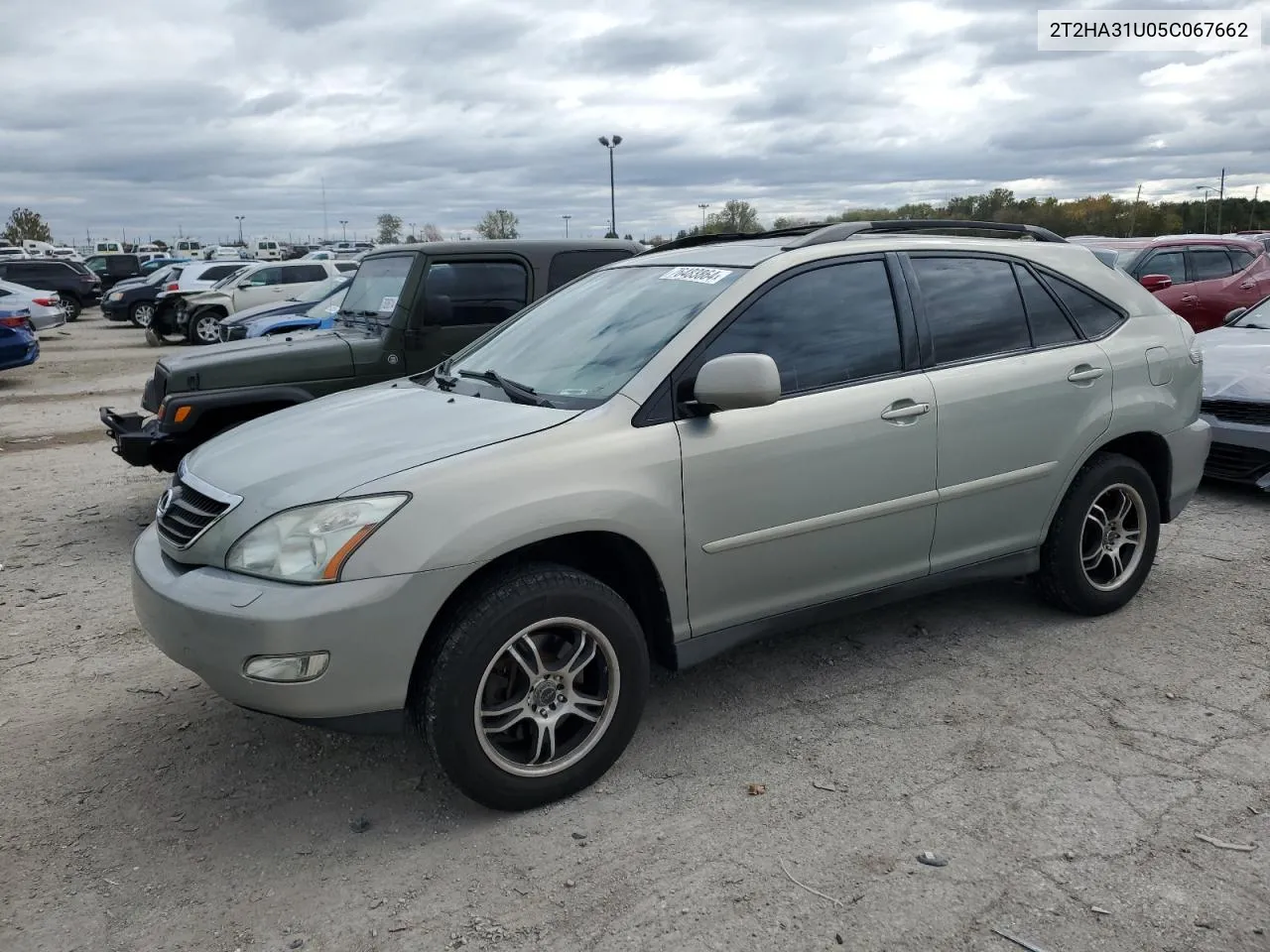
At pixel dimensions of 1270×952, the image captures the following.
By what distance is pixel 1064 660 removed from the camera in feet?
13.9

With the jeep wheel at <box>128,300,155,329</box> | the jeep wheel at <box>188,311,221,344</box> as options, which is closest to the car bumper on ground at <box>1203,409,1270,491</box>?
the jeep wheel at <box>188,311,221,344</box>

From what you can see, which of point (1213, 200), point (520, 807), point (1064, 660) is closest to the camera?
point (520, 807)

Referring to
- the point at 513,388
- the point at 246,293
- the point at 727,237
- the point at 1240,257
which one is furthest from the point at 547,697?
the point at 246,293

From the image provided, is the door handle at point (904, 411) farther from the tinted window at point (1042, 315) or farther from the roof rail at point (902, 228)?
the tinted window at point (1042, 315)

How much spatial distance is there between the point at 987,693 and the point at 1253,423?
4.06 metres

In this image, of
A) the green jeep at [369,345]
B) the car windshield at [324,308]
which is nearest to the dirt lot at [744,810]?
the green jeep at [369,345]

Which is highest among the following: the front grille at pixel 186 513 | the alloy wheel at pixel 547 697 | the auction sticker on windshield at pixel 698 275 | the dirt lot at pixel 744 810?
the auction sticker on windshield at pixel 698 275

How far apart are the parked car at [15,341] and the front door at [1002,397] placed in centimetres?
1459

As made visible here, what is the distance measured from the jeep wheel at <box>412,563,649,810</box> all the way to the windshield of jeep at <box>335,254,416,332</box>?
167 inches

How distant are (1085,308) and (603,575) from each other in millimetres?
2592

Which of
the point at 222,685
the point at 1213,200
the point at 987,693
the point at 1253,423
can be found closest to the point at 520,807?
the point at 222,685

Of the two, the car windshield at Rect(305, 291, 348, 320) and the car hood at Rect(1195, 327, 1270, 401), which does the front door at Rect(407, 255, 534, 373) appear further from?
the car windshield at Rect(305, 291, 348, 320)

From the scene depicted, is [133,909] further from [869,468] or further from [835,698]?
[869,468]

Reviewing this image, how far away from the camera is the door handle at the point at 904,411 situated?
3775 mm
